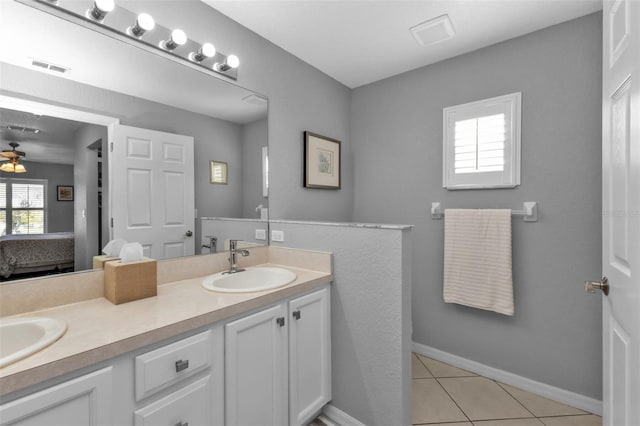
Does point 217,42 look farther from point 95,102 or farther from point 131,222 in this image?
point 131,222

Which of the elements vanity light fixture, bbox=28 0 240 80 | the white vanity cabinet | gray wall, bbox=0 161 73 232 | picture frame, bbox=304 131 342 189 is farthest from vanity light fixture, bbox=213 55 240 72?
the white vanity cabinet

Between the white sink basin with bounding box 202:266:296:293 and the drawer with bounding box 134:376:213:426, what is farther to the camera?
the white sink basin with bounding box 202:266:296:293

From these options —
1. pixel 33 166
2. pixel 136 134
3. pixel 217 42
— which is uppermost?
pixel 217 42

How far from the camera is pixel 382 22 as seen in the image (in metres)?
1.83

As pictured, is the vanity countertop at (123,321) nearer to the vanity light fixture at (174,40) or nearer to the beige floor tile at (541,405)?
the vanity light fixture at (174,40)

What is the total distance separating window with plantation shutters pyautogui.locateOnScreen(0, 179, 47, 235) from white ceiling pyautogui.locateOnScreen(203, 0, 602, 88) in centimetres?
135

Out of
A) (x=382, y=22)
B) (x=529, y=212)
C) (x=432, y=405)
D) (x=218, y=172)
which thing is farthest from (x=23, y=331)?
(x=529, y=212)

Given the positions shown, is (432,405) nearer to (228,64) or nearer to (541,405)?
(541,405)

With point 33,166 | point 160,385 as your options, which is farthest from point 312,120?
point 160,385

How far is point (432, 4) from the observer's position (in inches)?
65.4

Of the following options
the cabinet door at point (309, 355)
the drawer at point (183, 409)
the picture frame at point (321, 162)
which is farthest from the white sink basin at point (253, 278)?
the picture frame at point (321, 162)

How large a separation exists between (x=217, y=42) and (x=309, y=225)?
49.2 inches

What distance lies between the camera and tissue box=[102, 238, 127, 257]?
1.27m

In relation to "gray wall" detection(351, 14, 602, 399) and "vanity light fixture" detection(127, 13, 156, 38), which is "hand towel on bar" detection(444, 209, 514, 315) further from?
"vanity light fixture" detection(127, 13, 156, 38)
